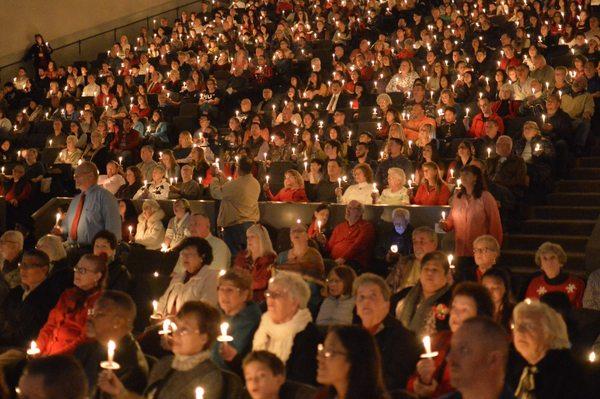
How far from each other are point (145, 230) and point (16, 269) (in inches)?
104

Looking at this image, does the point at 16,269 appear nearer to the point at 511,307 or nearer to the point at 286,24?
the point at 511,307

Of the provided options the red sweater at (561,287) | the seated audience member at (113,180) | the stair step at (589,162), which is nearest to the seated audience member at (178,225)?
the seated audience member at (113,180)

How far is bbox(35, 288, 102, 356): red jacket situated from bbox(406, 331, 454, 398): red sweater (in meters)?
2.31

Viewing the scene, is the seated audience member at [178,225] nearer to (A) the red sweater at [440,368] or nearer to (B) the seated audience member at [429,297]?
(B) the seated audience member at [429,297]

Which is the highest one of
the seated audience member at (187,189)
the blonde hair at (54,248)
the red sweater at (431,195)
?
the seated audience member at (187,189)

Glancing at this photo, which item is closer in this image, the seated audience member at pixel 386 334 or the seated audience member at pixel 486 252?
the seated audience member at pixel 386 334

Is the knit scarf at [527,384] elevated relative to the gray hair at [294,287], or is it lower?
lower

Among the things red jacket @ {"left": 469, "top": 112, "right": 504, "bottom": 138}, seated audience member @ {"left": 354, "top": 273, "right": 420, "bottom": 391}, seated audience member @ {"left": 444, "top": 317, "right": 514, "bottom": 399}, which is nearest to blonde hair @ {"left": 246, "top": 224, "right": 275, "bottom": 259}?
seated audience member @ {"left": 354, "top": 273, "right": 420, "bottom": 391}

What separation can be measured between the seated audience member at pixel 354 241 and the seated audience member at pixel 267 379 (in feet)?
14.0

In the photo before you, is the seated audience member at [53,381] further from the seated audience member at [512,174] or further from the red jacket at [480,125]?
the red jacket at [480,125]

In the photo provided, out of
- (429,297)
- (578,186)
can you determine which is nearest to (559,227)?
(578,186)

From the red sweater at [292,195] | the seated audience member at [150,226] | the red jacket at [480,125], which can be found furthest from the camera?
the red jacket at [480,125]

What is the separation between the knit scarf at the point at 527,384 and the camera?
4.12 meters

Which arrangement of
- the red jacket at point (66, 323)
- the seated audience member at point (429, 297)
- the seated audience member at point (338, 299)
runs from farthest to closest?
the seated audience member at point (338, 299) < the red jacket at point (66, 323) < the seated audience member at point (429, 297)
